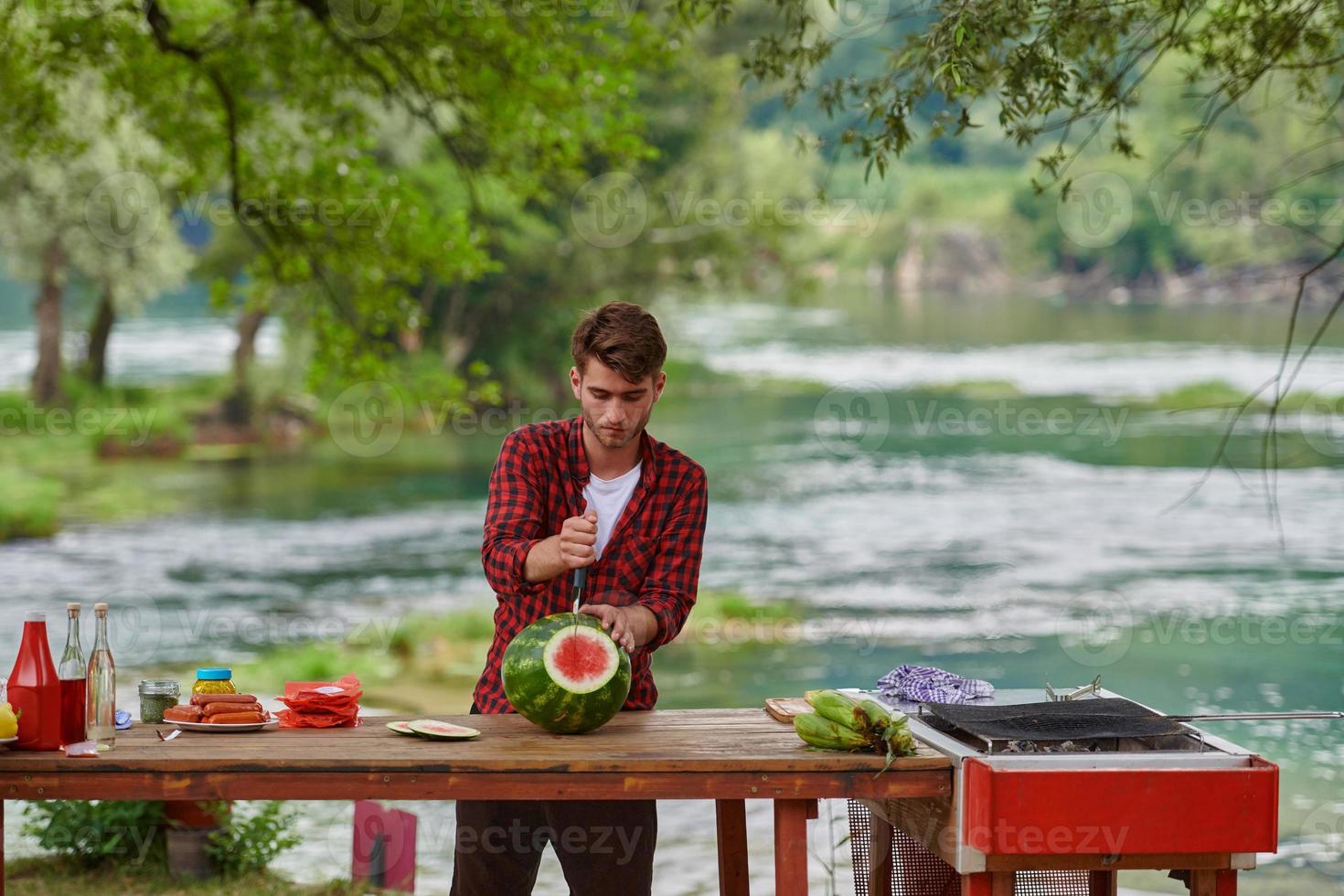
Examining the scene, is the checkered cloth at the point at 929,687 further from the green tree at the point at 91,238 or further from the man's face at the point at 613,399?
the green tree at the point at 91,238

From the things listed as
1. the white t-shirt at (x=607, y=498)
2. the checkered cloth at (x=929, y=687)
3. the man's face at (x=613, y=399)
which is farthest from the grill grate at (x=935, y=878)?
the man's face at (x=613, y=399)

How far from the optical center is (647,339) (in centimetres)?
415

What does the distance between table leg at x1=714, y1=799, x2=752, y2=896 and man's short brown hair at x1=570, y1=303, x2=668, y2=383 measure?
4.67 ft

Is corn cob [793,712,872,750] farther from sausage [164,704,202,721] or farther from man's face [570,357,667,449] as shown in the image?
sausage [164,704,202,721]

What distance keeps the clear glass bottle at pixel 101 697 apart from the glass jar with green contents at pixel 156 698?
0.34 metres

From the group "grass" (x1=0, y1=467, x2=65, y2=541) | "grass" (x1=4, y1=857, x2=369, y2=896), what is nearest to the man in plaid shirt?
"grass" (x1=4, y1=857, x2=369, y2=896)

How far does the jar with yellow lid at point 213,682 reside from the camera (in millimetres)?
4469

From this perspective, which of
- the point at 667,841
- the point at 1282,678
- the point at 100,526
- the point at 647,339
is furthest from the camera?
the point at 100,526

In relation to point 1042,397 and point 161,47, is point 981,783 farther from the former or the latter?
point 1042,397

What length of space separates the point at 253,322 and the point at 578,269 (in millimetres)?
6907

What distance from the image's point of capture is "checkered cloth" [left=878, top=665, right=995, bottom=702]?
4656 millimetres

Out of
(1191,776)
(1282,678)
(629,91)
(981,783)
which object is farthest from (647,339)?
(1282,678)

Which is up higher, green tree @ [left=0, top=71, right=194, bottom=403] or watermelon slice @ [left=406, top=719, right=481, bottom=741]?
green tree @ [left=0, top=71, right=194, bottom=403]

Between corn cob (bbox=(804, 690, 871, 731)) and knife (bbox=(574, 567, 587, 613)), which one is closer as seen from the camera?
corn cob (bbox=(804, 690, 871, 731))
